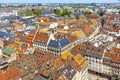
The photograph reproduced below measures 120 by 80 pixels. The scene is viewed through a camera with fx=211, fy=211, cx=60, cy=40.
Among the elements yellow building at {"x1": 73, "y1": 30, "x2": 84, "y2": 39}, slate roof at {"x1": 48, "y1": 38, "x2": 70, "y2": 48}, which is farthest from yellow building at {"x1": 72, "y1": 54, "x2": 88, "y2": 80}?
yellow building at {"x1": 73, "y1": 30, "x2": 84, "y2": 39}

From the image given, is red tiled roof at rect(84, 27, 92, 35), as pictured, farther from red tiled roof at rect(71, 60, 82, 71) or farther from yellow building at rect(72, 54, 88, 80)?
red tiled roof at rect(71, 60, 82, 71)

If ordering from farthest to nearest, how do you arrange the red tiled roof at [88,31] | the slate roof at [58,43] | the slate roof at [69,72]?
the red tiled roof at [88,31], the slate roof at [58,43], the slate roof at [69,72]

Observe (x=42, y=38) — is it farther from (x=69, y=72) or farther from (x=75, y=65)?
(x=69, y=72)

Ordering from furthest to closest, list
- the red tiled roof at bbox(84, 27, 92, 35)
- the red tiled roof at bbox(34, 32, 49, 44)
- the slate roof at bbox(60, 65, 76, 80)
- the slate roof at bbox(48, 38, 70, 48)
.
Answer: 1. the red tiled roof at bbox(84, 27, 92, 35)
2. the red tiled roof at bbox(34, 32, 49, 44)
3. the slate roof at bbox(48, 38, 70, 48)
4. the slate roof at bbox(60, 65, 76, 80)

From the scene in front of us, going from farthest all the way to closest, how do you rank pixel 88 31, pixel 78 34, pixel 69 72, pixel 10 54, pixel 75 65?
pixel 88 31 → pixel 78 34 → pixel 10 54 → pixel 75 65 → pixel 69 72

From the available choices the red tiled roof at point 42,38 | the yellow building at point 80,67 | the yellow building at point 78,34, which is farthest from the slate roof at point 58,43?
the yellow building at point 80,67

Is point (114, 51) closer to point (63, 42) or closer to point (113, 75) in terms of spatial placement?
point (113, 75)

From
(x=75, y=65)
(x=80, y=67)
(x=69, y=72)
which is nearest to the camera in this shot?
(x=69, y=72)

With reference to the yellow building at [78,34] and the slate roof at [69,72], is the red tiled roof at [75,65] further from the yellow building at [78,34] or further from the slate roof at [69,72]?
the yellow building at [78,34]

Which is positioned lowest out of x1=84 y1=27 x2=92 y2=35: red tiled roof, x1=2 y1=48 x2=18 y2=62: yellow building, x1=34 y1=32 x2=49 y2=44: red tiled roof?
x1=84 y1=27 x2=92 y2=35: red tiled roof

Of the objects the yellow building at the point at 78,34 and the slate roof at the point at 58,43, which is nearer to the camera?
the slate roof at the point at 58,43

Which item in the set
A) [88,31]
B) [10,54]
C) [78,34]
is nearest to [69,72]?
[10,54]
